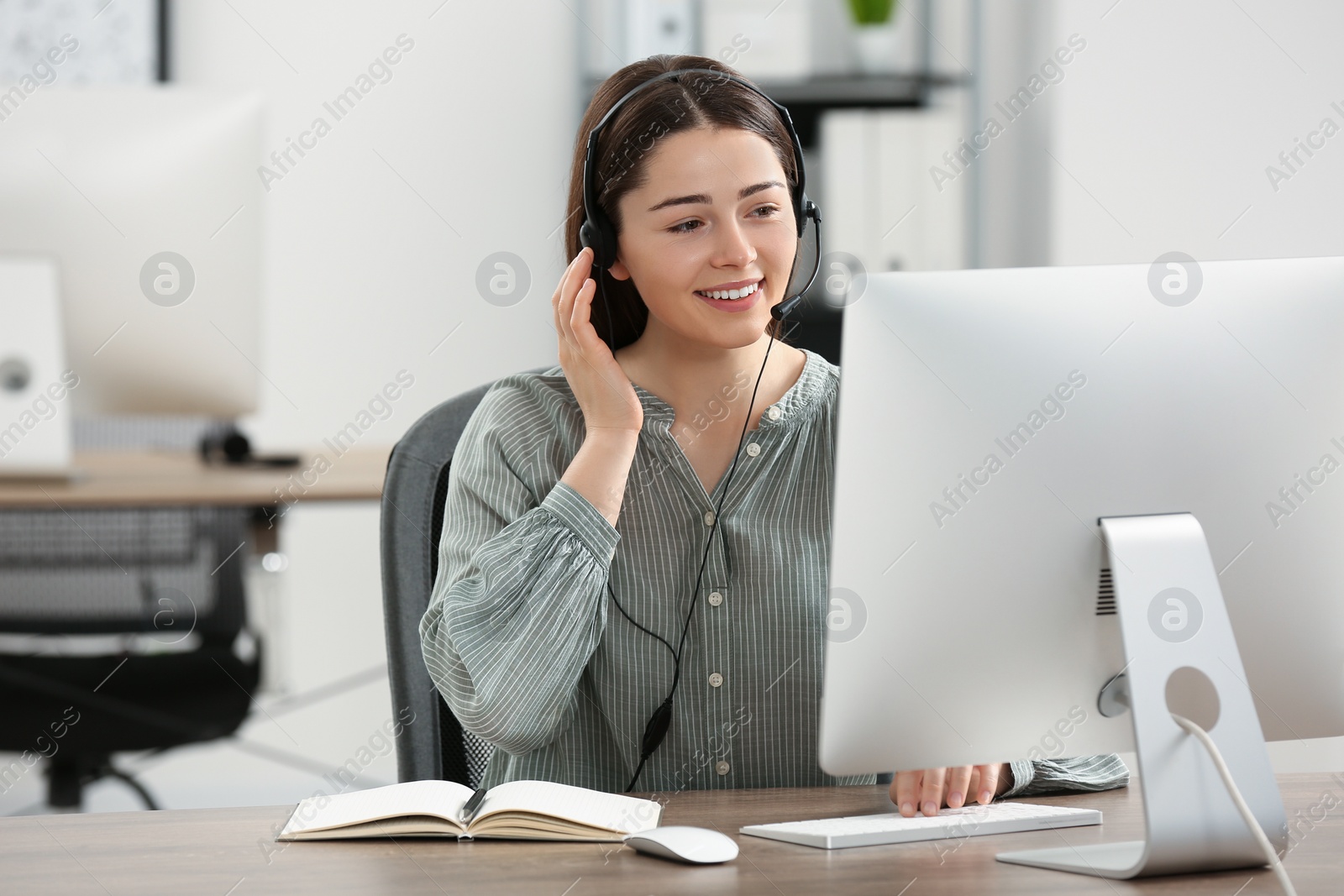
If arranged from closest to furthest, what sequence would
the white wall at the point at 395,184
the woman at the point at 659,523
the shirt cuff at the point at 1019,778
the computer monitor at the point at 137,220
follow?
Answer: the shirt cuff at the point at 1019,778, the woman at the point at 659,523, the computer monitor at the point at 137,220, the white wall at the point at 395,184

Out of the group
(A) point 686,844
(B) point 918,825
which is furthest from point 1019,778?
(A) point 686,844

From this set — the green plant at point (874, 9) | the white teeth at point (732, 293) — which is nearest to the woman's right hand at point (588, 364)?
the white teeth at point (732, 293)

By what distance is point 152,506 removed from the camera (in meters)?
2.00

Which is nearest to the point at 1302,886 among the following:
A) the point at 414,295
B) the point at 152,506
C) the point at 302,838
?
the point at 302,838

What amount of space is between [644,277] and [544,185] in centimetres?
211

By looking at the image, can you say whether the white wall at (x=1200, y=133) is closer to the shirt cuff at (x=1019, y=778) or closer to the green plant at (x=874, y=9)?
the green plant at (x=874, y=9)

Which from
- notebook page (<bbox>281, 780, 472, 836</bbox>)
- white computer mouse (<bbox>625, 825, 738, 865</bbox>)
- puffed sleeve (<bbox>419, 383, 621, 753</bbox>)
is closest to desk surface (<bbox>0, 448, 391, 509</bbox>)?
puffed sleeve (<bbox>419, 383, 621, 753</bbox>)

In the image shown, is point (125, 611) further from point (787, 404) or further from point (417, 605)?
point (787, 404)

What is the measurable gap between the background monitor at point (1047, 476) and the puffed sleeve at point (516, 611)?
375 millimetres

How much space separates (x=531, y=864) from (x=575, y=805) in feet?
0.29

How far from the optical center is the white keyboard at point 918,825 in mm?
841

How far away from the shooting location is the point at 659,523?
3.99ft

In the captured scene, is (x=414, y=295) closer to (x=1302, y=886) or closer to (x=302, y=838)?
(x=302, y=838)

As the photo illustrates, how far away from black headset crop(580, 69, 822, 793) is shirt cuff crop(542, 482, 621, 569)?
6cm
